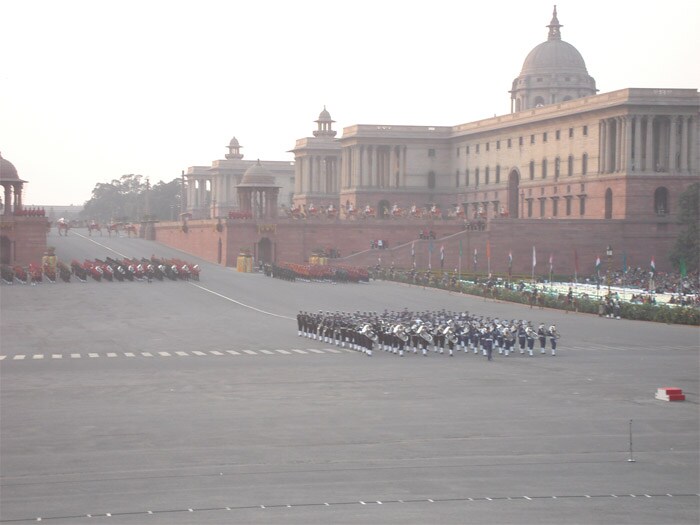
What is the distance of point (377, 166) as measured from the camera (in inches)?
5177

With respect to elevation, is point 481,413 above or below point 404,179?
below

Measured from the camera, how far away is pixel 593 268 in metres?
94.6

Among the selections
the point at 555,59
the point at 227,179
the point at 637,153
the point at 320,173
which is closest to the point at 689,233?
the point at 637,153

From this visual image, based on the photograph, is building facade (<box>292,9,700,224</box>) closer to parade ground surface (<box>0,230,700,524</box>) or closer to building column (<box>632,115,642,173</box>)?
building column (<box>632,115,642,173</box>)

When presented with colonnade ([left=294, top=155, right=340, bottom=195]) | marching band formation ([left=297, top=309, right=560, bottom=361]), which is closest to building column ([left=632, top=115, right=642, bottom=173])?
colonnade ([left=294, top=155, right=340, bottom=195])

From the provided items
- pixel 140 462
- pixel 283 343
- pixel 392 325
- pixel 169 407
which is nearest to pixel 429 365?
pixel 392 325

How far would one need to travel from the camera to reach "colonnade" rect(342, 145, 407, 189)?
427 feet

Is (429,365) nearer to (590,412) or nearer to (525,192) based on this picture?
(590,412)

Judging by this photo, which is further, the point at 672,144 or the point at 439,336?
the point at 672,144

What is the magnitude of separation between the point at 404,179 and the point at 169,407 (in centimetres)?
10359

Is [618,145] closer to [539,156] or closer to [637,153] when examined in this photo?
[637,153]

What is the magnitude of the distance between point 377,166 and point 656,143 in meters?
38.8

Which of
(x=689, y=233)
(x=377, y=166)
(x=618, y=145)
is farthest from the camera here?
(x=377, y=166)

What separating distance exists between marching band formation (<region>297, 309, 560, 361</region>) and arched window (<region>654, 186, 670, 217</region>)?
5715 cm
